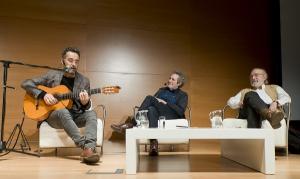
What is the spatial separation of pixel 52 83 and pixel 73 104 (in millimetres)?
316

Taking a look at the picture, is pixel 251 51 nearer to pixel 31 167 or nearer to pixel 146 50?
pixel 146 50

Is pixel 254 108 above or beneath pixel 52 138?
above

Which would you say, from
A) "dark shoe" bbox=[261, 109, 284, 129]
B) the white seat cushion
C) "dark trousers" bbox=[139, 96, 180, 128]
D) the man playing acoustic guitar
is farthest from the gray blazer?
"dark shoe" bbox=[261, 109, 284, 129]

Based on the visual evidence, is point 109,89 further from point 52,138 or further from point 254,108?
point 254,108

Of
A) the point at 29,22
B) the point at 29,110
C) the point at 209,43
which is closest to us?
the point at 29,110

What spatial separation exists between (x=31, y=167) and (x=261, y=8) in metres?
4.47

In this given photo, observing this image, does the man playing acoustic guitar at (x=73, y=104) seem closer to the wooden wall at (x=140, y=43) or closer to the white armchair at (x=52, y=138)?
the white armchair at (x=52, y=138)

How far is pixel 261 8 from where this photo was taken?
5.54 m

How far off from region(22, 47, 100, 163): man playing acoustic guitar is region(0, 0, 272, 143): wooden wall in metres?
1.25

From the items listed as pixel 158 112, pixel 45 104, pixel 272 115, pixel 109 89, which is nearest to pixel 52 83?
pixel 45 104

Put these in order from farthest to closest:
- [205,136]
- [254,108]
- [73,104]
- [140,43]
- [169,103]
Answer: [140,43], [169,103], [73,104], [254,108], [205,136]

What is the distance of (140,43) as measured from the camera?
500 cm

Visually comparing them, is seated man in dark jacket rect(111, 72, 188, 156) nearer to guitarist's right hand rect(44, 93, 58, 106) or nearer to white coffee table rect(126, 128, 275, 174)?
guitarist's right hand rect(44, 93, 58, 106)

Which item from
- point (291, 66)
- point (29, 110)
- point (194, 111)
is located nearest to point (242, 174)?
point (29, 110)
